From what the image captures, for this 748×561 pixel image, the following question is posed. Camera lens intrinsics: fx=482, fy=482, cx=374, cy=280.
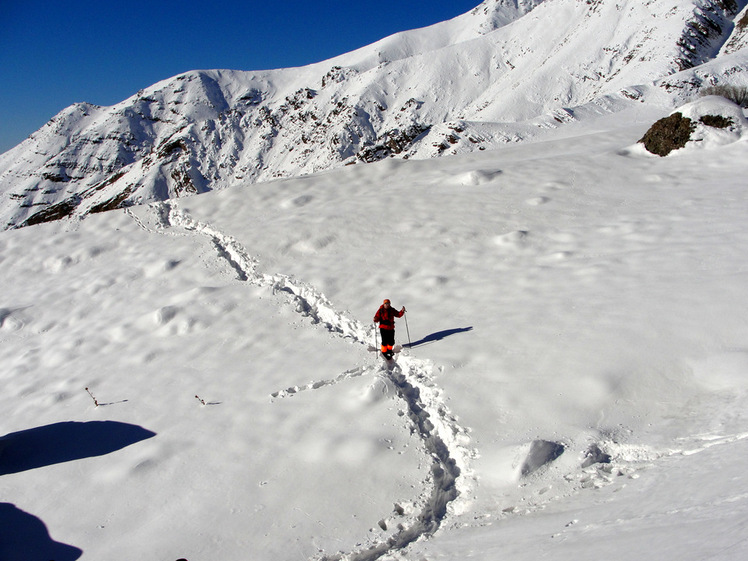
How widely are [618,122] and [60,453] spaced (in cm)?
3786

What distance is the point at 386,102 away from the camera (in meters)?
122

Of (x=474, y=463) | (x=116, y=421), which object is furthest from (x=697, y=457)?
(x=116, y=421)

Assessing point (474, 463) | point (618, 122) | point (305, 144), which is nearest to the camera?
point (474, 463)

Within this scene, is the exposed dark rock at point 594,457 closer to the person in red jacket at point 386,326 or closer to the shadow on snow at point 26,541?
the person in red jacket at point 386,326

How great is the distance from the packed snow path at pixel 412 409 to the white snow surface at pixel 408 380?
0.04 metres

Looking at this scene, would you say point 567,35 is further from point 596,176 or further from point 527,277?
point 527,277

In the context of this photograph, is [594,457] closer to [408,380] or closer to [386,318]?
[408,380]

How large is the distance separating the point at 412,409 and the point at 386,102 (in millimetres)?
123318

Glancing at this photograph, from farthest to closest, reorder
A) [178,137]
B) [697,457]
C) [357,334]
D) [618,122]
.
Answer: [178,137] < [618,122] < [357,334] < [697,457]

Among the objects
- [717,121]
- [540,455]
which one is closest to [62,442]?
[540,455]

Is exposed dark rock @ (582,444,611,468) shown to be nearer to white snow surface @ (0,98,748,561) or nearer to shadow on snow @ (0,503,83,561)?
white snow surface @ (0,98,748,561)

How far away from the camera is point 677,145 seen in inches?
660

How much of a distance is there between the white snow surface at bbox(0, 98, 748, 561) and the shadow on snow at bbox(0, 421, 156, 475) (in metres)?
0.05

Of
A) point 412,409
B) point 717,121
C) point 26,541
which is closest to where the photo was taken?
point 26,541
